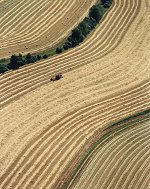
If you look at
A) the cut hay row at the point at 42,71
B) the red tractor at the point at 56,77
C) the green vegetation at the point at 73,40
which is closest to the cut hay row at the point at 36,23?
the green vegetation at the point at 73,40

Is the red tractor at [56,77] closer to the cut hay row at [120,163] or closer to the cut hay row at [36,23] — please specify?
the cut hay row at [36,23]

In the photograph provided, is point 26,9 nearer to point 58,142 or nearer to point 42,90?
point 42,90

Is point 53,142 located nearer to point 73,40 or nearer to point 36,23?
point 73,40

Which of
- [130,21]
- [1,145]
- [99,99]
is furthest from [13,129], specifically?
[130,21]

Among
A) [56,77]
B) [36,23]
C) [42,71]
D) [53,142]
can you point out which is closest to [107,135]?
[53,142]

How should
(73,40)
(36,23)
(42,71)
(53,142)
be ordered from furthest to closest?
(36,23)
(73,40)
(42,71)
(53,142)
